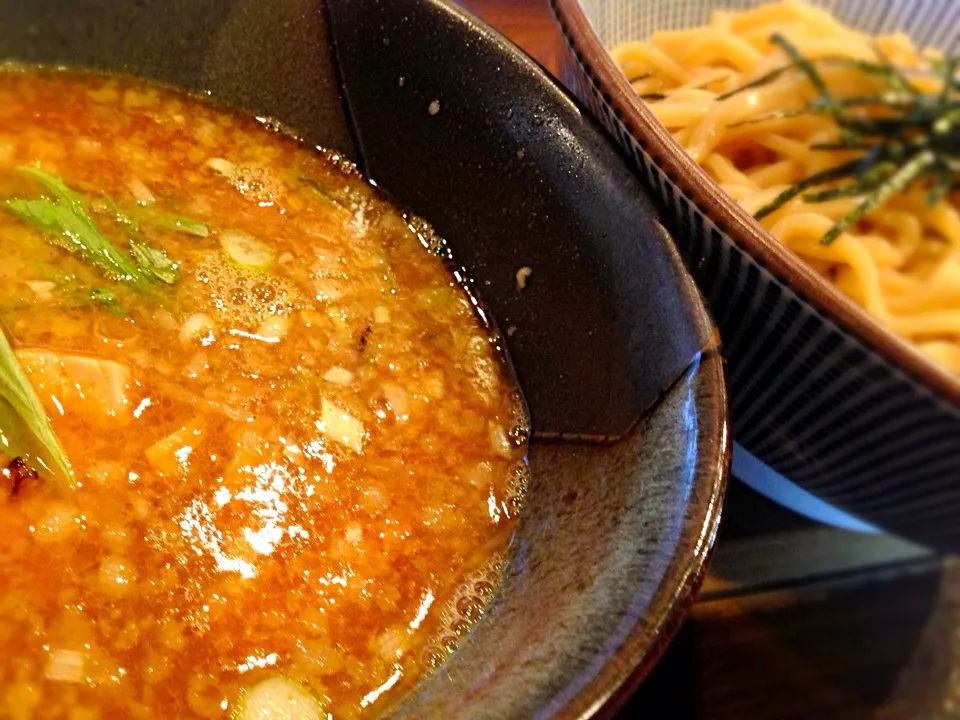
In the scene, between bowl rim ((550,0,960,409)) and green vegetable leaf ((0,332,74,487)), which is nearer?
bowl rim ((550,0,960,409))

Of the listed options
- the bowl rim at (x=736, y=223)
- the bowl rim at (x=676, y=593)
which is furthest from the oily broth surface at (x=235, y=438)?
the bowl rim at (x=736, y=223)

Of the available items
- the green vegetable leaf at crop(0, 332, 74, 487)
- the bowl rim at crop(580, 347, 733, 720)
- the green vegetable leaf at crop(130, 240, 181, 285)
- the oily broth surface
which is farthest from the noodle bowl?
the green vegetable leaf at crop(0, 332, 74, 487)

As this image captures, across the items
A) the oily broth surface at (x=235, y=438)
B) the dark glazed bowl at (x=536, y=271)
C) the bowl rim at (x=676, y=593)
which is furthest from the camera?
the oily broth surface at (x=235, y=438)

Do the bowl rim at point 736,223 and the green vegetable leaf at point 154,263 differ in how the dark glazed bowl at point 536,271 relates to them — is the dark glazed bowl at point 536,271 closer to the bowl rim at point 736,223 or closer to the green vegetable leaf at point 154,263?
the bowl rim at point 736,223

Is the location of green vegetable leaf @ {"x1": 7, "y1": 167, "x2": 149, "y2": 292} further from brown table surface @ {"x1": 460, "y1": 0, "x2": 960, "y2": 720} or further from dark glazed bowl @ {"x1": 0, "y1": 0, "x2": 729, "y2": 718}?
brown table surface @ {"x1": 460, "y1": 0, "x2": 960, "y2": 720}

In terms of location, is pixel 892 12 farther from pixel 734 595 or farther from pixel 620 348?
pixel 734 595
